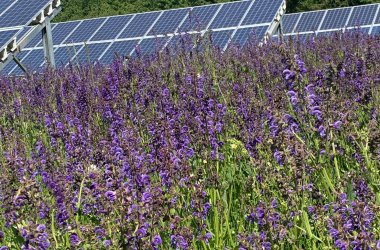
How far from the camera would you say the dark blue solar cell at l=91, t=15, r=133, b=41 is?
51.9 ft

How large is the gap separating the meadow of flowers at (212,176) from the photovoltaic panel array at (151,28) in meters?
9.11

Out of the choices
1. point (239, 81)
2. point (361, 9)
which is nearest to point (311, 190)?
point (239, 81)

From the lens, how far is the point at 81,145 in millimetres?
3529

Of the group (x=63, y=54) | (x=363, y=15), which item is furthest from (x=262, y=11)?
(x=363, y=15)

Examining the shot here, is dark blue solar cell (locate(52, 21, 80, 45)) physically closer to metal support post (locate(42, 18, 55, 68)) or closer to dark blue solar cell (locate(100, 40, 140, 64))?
dark blue solar cell (locate(100, 40, 140, 64))

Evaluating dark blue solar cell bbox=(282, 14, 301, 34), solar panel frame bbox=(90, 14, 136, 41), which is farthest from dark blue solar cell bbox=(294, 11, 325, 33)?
solar panel frame bbox=(90, 14, 136, 41)

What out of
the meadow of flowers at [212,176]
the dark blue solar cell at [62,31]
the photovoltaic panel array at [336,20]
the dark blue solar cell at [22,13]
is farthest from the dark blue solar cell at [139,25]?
the meadow of flowers at [212,176]

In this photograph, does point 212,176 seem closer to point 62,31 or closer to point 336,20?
point 62,31

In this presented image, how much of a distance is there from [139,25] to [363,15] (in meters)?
7.15

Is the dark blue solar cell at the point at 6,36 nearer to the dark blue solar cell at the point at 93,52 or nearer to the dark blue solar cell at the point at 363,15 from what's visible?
the dark blue solar cell at the point at 93,52

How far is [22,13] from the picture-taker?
12234 mm

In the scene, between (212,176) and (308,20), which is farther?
(308,20)

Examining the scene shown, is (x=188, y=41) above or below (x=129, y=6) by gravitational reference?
above

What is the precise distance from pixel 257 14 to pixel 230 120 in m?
11.5
